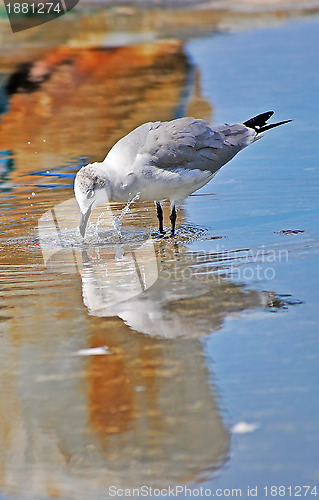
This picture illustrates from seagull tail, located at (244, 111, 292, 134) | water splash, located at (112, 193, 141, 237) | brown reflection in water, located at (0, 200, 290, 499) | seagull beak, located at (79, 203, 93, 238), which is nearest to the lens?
brown reflection in water, located at (0, 200, 290, 499)

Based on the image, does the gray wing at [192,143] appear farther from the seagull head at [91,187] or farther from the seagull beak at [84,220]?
the seagull beak at [84,220]

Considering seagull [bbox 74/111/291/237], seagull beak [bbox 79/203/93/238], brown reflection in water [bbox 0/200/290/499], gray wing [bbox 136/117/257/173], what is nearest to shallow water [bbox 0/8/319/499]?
brown reflection in water [bbox 0/200/290/499]

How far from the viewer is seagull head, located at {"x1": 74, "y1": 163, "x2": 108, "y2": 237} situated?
5.56 meters

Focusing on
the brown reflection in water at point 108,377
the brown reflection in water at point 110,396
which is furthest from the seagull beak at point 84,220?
the brown reflection in water at point 110,396

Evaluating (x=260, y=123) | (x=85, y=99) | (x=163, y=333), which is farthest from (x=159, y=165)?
(x=85, y=99)

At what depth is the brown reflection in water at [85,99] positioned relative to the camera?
29.6ft

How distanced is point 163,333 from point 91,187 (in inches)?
65.5

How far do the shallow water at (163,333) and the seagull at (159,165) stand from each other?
1.00ft

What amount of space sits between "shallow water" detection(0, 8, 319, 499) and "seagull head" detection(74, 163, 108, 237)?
312 mm

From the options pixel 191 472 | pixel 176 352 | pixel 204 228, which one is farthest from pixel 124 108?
pixel 191 472

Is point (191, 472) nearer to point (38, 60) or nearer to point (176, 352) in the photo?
point (176, 352)

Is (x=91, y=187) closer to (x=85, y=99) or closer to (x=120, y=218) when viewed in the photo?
(x=120, y=218)

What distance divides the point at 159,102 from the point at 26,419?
7.52 m

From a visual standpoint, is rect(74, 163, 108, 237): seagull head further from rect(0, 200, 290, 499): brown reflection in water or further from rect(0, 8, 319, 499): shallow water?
rect(0, 200, 290, 499): brown reflection in water
